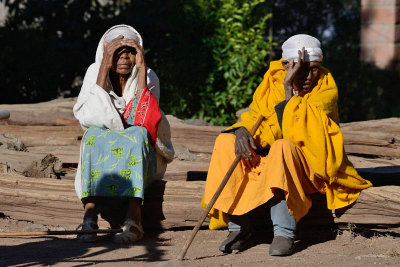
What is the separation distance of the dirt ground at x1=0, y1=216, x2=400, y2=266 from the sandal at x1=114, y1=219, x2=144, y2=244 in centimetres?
6

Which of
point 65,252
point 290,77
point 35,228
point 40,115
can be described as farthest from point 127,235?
point 40,115

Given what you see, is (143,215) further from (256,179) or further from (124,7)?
(124,7)

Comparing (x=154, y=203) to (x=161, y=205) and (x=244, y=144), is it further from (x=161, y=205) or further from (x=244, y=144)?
(x=244, y=144)

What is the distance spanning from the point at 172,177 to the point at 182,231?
0.94 metres

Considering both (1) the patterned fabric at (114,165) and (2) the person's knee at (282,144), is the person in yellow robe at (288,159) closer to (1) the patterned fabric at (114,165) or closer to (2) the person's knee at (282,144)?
(2) the person's knee at (282,144)

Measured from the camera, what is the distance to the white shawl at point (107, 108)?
18.5 ft

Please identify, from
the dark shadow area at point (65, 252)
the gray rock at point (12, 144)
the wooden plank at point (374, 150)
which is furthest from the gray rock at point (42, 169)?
the wooden plank at point (374, 150)

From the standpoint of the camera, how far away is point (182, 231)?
594cm

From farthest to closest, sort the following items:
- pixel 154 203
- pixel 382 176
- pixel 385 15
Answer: pixel 385 15 → pixel 382 176 → pixel 154 203

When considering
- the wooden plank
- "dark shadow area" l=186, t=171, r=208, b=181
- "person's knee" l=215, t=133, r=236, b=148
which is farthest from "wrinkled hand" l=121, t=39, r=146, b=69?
the wooden plank

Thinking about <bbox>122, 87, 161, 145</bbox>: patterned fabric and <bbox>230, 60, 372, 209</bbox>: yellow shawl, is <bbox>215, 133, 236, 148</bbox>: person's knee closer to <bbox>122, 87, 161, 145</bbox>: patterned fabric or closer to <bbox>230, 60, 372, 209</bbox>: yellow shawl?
<bbox>230, 60, 372, 209</bbox>: yellow shawl

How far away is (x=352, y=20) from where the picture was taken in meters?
13.7

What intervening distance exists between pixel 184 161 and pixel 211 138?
0.57m

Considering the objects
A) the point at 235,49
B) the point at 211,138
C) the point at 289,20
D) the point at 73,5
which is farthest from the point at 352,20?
the point at 211,138
